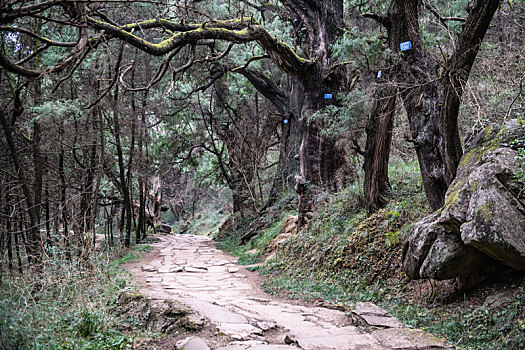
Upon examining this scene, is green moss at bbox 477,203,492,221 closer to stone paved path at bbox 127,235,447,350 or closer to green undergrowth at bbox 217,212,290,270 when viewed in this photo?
stone paved path at bbox 127,235,447,350

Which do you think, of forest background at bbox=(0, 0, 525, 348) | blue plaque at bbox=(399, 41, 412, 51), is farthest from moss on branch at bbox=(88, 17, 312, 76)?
blue plaque at bbox=(399, 41, 412, 51)

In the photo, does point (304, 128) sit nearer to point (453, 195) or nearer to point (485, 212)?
point (453, 195)

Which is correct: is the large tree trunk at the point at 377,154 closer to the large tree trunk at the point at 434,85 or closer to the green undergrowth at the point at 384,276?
the green undergrowth at the point at 384,276

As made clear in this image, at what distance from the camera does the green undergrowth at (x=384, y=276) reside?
364 centimetres

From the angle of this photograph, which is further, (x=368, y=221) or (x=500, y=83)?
(x=368, y=221)

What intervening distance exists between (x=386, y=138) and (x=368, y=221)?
61.7 inches

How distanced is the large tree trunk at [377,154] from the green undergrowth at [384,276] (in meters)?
0.27

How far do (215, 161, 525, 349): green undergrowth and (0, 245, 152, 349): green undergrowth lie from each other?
291 cm

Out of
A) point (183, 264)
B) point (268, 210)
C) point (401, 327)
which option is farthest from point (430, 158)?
point (268, 210)

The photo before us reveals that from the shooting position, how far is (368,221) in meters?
6.91

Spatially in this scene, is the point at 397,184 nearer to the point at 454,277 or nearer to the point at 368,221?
the point at 368,221

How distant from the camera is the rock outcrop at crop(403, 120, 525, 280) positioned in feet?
12.1

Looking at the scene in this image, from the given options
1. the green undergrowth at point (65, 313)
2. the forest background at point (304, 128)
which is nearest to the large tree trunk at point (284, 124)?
the forest background at point (304, 128)

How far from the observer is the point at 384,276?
5648mm
